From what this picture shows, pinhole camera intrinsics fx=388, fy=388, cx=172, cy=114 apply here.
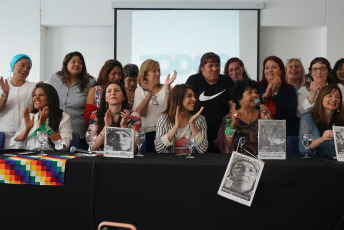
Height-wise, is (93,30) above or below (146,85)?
above

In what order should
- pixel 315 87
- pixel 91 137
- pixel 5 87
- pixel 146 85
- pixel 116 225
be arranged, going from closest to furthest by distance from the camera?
pixel 116 225, pixel 91 137, pixel 315 87, pixel 5 87, pixel 146 85

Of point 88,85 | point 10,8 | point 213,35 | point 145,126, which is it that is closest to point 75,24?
point 10,8

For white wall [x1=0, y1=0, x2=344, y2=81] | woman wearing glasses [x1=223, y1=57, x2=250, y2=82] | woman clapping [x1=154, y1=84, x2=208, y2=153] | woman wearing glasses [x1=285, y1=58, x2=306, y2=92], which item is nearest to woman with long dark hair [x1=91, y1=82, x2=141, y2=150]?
woman clapping [x1=154, y1=84, x2=208, y2=153]

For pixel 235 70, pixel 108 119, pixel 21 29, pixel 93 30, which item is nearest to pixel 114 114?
pixel 108 119

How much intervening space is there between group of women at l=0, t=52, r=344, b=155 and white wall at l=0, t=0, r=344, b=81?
2.33 m

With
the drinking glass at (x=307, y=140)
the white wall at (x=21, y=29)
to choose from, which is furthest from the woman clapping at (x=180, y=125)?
the white wall at (x=21, y=29)

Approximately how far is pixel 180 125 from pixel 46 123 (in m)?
0.99

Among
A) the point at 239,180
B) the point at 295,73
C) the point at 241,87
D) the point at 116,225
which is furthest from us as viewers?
the point at 295,73

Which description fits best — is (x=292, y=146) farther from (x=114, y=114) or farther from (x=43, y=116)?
(x=43, y=116)

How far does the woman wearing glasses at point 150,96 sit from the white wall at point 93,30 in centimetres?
288

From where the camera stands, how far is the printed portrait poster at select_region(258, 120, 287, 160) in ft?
7.73

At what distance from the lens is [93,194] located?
219cm

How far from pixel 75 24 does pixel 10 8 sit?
108cm

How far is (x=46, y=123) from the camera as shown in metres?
2.86
